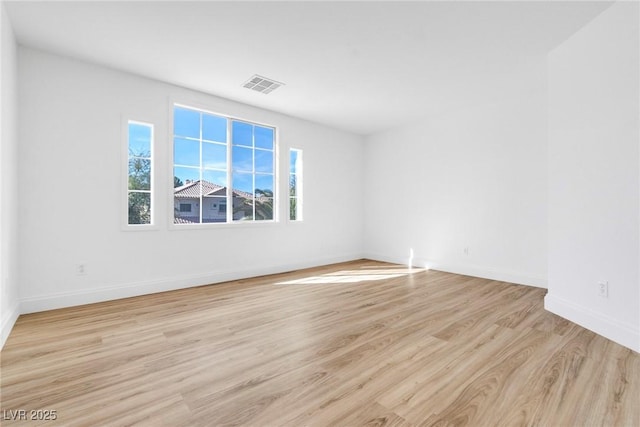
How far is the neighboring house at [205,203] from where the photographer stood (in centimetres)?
391

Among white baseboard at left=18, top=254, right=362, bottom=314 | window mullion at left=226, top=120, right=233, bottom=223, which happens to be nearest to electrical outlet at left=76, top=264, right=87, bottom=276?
white baseboard at left=18, top=254, right=362, bottom=314


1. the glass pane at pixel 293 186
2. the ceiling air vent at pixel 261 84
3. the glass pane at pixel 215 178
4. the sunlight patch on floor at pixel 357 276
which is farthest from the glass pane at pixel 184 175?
the sunlight patch on floor at pixel 357 276

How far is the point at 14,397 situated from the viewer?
1552 mm

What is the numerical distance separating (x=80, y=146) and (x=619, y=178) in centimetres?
504

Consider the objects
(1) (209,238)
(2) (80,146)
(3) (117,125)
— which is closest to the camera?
(2) (80,146)

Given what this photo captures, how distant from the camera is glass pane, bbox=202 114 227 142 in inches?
163

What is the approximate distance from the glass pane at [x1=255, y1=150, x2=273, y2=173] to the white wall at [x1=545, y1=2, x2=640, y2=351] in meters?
3.74

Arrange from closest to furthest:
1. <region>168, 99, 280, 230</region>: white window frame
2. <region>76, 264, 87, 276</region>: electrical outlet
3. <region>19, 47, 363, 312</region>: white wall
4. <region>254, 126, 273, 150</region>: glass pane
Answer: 1. <region>19, 47, 363, 312</region>: white wall
2. <region>76, 264, 87, 276</region>: electrical outlet
3. <region>168, 99, 280, 230</region>: white window frame
4. <region>254, 126, 273, 150</region>: glass pane

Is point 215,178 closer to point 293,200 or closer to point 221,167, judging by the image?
point 221,167

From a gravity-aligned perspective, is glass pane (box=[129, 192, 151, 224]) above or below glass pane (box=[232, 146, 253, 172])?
below

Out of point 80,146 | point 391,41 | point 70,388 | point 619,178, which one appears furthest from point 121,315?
point 619,178

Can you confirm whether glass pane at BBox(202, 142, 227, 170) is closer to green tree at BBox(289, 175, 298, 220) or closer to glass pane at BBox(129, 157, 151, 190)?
glass pane at BBox(129, 157, 151, 190)

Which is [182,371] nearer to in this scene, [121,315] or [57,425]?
[57,425]

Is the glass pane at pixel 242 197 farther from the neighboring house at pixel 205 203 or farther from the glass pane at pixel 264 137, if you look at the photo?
the glass pane at pixel 264 137
